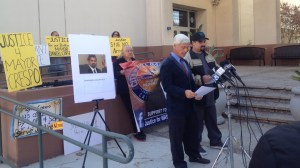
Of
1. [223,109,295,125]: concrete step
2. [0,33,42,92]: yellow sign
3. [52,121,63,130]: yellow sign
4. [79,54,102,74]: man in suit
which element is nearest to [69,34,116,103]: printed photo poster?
[79,54,102,74]: man in suit

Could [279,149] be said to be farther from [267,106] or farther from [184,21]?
[184,21]

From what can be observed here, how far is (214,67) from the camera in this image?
5016 millimetres

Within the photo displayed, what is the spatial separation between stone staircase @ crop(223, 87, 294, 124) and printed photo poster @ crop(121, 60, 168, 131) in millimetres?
1536

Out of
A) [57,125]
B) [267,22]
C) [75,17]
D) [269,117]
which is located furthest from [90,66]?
[267,22]

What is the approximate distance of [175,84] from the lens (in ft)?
14.1

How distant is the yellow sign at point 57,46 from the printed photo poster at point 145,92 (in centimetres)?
258

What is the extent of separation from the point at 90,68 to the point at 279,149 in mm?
3731

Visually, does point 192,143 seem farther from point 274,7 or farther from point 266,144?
point 274,7

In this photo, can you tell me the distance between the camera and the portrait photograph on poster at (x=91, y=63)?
4.60 m

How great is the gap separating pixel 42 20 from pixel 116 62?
4377 mm

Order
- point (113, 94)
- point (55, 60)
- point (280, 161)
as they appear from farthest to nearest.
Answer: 1. point (55, 60)
2. point (113, 94)
3. point (280, 161)

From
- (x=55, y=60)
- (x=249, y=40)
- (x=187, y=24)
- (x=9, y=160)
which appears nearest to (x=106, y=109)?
(x=9, y=160)

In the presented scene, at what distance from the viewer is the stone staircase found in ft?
21.8

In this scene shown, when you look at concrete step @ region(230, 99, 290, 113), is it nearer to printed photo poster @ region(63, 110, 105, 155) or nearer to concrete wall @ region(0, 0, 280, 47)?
printed photo poster @ region(63, 110, 105, 155)
